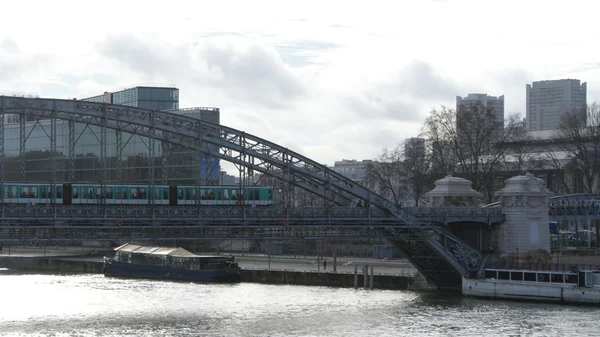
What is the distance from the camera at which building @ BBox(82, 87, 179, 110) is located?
137125 millimetres

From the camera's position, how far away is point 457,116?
117 meters

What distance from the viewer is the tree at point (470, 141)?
375 feet

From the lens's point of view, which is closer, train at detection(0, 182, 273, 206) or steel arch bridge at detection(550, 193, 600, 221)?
train at detection(0, 182, 273, 206)

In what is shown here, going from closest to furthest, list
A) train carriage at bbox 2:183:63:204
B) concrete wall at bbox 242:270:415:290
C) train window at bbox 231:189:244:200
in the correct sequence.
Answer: train carriage at bbox 2:183:63:204 < concrete wall at bbox 242:270:415:290 < train window at bbox 231:189:244:200

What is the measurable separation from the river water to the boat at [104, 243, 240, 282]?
740 cm

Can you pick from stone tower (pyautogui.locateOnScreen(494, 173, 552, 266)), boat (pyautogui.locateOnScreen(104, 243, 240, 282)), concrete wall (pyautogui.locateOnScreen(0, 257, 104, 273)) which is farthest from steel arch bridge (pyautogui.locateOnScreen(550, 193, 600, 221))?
concrete wall (pyautogui.locateOnScreen(0, 257, 104, 273))

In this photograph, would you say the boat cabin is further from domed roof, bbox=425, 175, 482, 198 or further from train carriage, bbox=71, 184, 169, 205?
train carriage, bbox=71, 184, 169, 205

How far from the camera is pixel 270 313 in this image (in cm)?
6862

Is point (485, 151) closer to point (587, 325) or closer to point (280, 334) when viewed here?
point (587, 325)

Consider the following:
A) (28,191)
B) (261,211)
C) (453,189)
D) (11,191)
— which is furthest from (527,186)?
(11,191)

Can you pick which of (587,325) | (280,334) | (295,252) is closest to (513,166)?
(295,252)

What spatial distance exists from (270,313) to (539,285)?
19.8 m

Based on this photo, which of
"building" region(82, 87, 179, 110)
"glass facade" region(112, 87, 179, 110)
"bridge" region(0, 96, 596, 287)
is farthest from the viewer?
"building" region(82, 87, 179, 110)

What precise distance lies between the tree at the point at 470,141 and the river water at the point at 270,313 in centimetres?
3265
